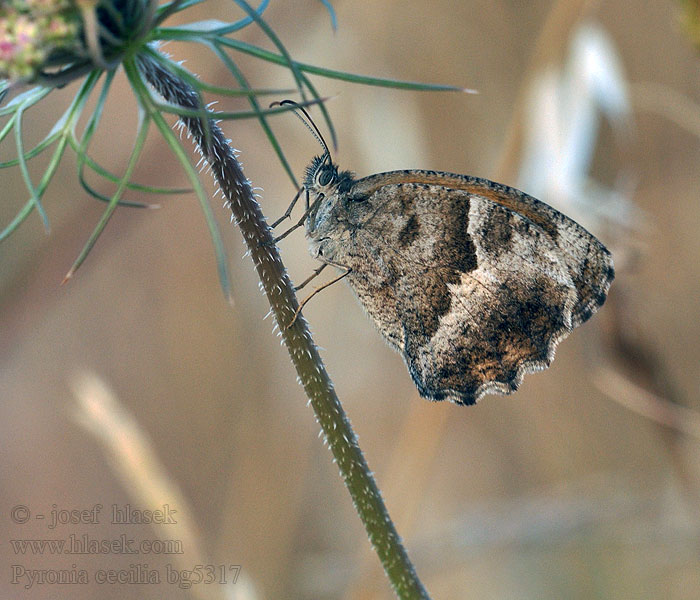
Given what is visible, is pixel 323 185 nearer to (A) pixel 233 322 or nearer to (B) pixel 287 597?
(A) pixel 233 322

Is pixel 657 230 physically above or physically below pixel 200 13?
below

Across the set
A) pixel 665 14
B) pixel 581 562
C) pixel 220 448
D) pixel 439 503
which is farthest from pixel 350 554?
pixel 665 14

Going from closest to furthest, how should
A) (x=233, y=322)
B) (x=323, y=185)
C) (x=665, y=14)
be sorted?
1. (x=323, y=185)
2. (x=665, y=14)
3. (x=233, y=322)

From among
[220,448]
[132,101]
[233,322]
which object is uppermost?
[132,101]

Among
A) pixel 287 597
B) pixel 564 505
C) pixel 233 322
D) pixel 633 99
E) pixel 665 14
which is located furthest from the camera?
pixel 233 322
